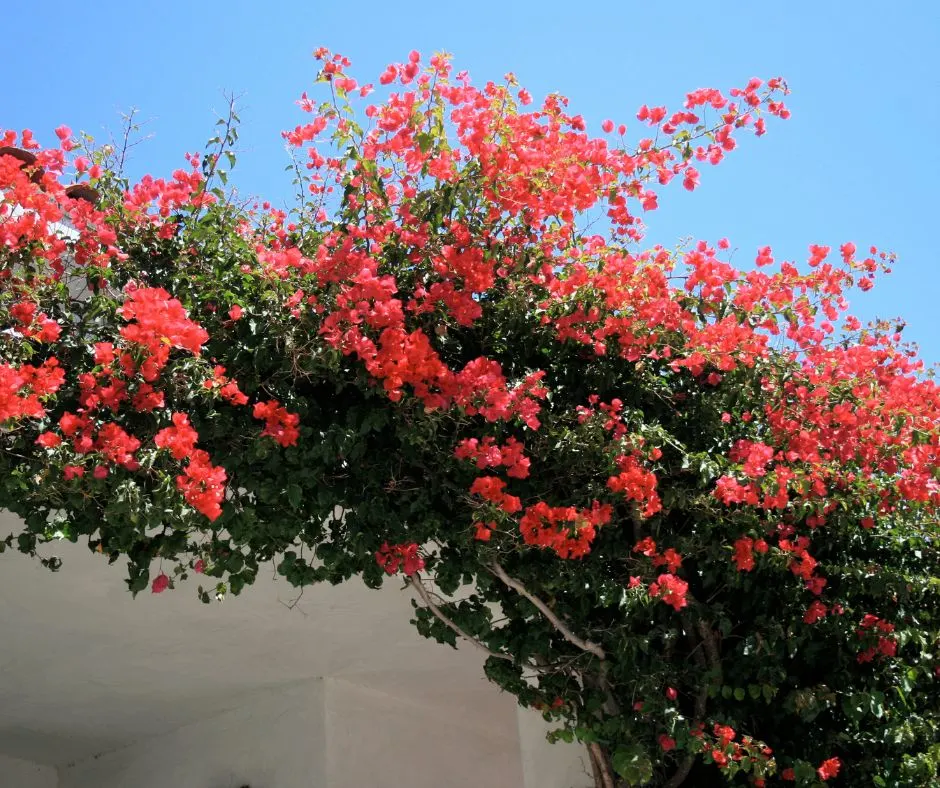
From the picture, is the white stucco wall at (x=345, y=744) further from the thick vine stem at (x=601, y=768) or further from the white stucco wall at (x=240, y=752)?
the thick vine stem at (x=601, y=768)

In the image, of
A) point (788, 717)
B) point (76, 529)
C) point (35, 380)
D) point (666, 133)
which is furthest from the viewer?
point (788, 717)

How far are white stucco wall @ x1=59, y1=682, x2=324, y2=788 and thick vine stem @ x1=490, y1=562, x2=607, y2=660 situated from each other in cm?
258

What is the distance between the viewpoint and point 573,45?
4.46 m

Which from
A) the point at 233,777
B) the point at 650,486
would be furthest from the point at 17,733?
the point at 650,486

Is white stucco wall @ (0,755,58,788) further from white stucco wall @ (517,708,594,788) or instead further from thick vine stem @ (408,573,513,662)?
thick vine stem @ (408,573,513,662)

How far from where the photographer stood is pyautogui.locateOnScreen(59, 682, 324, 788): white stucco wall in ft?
20.0

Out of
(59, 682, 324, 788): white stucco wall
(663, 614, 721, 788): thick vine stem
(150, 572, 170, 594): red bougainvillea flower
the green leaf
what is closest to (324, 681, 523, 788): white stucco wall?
(59, 682, 324, 788): white stucco wall

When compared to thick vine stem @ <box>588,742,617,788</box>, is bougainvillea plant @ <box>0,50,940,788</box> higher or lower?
higher

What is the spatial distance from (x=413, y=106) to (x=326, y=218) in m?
0.49

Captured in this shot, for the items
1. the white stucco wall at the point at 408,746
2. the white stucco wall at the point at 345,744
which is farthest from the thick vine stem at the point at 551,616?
the white stucco wall at the point at 408,746

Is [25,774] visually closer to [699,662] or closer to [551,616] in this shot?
[551,616]

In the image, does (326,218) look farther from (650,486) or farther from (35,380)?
(650,486)

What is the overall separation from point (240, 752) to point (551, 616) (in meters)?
3.26

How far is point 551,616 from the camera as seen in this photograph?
3.87 meters
